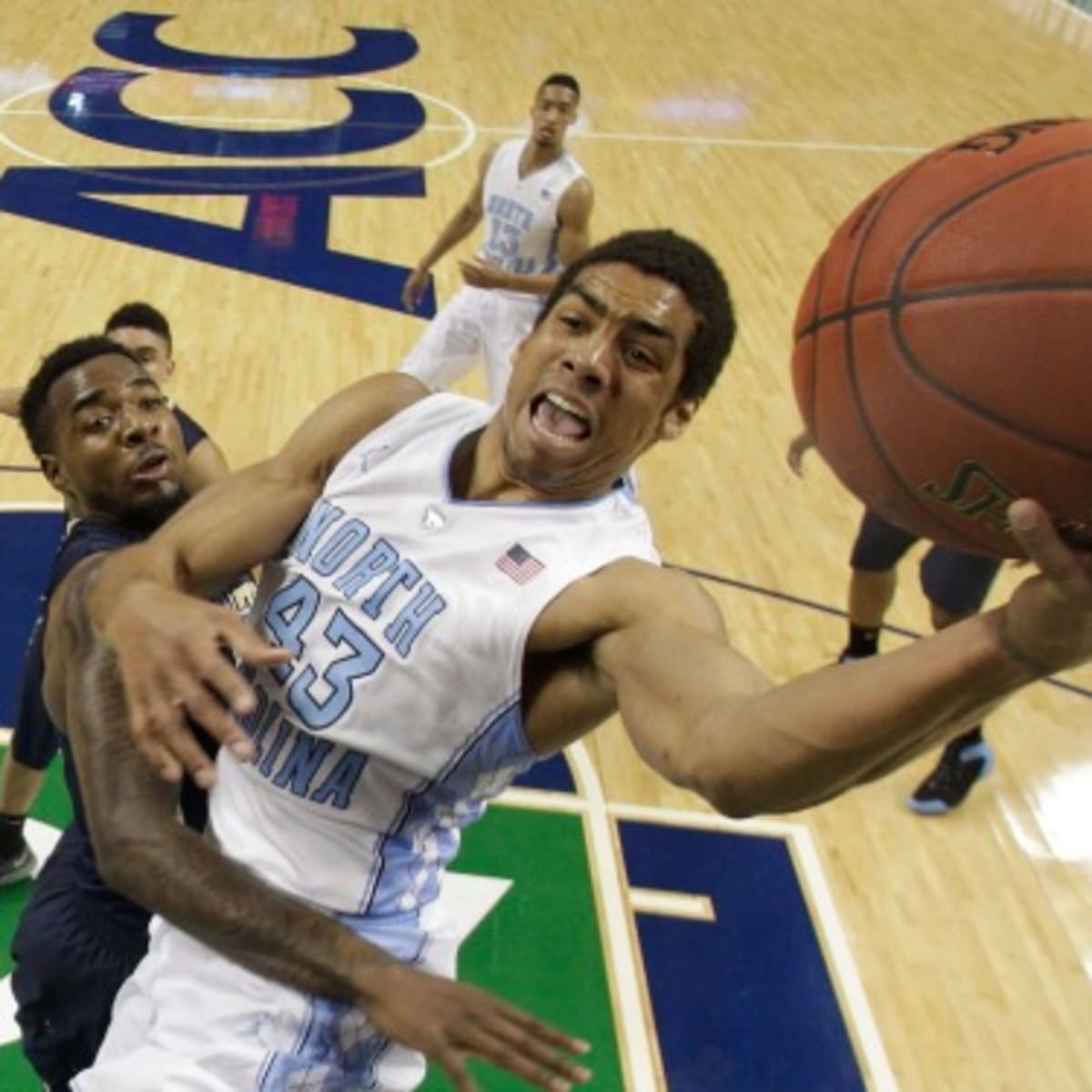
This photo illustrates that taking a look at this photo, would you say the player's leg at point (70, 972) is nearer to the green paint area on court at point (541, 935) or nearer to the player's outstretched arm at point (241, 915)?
the player's outstretched arm at point (241, 915)

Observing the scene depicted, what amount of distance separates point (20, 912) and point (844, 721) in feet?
8.96

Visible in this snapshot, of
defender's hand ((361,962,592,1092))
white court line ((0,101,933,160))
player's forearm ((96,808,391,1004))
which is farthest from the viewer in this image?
white court line ((0,101,933,160))

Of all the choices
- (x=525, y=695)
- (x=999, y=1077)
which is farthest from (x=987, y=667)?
(x=999, y=1077)

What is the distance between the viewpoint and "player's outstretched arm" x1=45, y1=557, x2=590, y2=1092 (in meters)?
1.65

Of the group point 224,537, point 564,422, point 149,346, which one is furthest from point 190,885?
point 149,346

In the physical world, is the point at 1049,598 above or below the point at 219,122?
above

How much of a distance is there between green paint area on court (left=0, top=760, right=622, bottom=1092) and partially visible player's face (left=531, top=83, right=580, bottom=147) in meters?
3.08

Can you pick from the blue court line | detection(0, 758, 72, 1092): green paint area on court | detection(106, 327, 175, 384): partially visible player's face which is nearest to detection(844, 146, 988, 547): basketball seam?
detection(0, 758, 72, 1092): green paint area on court

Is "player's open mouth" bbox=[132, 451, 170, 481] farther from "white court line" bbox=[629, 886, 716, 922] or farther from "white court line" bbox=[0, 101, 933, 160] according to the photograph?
"white court line" bbox=[0, 101, 933, 160]

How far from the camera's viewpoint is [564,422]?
2133 millimetres

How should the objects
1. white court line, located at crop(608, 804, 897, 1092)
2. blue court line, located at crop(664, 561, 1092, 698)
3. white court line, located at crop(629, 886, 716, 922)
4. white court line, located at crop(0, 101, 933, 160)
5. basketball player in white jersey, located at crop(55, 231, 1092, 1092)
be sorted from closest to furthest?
basketball player in white jersey, located at crop(55, 231, 1092, 1092) < white court line, located at crop(608, 804, 897, 1092) < white court line, located at crop(629, 886, 716, 922) < blue court line, located at crop(664, 561, 1092, 698) < white court line, located at crop(0, 101, 933, 160)

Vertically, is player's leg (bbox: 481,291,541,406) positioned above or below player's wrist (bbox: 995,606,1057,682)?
below

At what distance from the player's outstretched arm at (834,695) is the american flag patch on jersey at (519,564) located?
0.72 ft

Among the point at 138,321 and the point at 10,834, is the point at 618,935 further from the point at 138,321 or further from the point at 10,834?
the point at 138,321
